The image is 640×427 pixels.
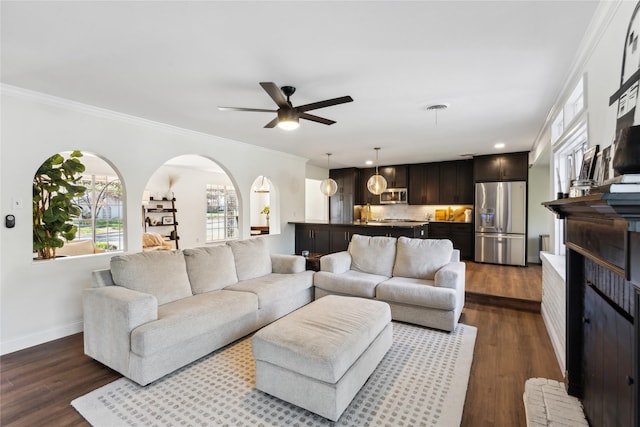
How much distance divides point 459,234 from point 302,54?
20.9ft

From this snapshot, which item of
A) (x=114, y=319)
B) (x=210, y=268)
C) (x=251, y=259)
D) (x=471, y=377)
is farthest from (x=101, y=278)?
(x=471, y=377)

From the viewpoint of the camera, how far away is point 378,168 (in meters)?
8.71

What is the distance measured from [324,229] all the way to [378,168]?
318cm

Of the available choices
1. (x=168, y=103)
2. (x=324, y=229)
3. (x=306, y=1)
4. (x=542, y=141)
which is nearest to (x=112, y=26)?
(x=306, y=1)

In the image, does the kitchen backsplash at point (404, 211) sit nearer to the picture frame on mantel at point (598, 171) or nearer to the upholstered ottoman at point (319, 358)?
the picture frame on mantel at point (598, 171)

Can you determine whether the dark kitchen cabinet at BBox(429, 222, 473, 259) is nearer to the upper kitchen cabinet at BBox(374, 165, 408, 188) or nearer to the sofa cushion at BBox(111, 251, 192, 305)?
the upper kitchen cabinet at BBox(374, 165, 408, 188)

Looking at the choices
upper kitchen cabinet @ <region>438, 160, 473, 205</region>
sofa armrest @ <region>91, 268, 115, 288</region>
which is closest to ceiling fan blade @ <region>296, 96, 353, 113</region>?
sofa armrest @ <region>91, 268, 115, 288</region>

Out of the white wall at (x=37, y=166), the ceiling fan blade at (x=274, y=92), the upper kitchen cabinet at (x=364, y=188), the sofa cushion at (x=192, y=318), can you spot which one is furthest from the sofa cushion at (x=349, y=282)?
the upper kitchen cabinet at (x=364, y=188)

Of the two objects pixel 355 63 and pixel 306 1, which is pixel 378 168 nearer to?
pixel 355 63

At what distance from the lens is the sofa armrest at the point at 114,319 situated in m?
2.34

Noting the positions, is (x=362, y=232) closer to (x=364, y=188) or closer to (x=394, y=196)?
(x=394, y=196)

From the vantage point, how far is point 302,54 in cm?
231

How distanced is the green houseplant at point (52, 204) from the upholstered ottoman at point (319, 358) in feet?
9.20

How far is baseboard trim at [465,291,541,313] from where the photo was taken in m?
3.94
